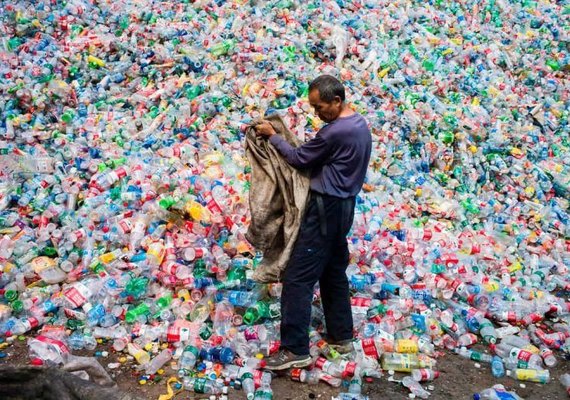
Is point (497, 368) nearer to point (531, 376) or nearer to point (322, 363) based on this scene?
point (531, 376)

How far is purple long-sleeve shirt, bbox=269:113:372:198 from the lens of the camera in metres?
3.49

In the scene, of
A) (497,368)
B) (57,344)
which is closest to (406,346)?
(497,368)

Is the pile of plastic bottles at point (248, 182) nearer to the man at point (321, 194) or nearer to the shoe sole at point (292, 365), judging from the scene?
the shoe sole at point (292, 365)

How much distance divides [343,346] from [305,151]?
1445mm

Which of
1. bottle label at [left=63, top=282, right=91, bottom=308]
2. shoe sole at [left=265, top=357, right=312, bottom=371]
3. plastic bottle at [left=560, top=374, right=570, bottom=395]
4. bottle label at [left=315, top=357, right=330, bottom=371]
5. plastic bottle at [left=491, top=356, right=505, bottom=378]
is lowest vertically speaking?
plastic bottle at [left=560, top=374, right=570, bottom=395]

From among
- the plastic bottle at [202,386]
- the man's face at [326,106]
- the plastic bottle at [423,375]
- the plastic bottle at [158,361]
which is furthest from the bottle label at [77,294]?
the plastic bottle at [423,375]

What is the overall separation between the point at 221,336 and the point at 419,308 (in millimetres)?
1591

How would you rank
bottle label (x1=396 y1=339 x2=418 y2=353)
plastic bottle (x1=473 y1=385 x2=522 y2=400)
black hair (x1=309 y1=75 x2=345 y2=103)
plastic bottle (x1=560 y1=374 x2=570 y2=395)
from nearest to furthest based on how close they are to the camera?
black hair (x1=309 y1=75 x2=345 y2=103) → plastic bottle (x1=473 y1=385 x2=522 y2=400) → plastic bottle (x1=560 y1=374 x2=570 y2=395) → bottle label (x1=396 y1=339 x2=418 y2=353)

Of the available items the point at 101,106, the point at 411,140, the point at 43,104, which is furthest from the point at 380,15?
the point at 43,104

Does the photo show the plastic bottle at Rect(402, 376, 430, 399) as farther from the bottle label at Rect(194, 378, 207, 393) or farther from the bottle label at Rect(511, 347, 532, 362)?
the bottle label at Rect(194, 378, 207, 393)

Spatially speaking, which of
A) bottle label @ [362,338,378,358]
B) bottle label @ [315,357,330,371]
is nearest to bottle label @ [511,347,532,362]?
bottle label @ [362,338,378,358]

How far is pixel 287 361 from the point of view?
375 centimetres

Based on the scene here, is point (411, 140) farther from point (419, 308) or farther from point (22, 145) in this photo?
point (22, 145)

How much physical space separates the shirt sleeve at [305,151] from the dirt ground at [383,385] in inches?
55.3
